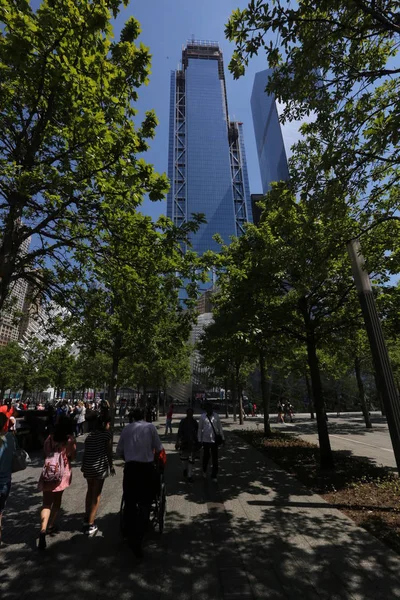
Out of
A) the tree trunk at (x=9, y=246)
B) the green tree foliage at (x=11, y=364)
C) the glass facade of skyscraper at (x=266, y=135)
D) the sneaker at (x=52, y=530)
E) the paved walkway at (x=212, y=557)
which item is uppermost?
the glass facade of skyscraper at (x=266, y=135)

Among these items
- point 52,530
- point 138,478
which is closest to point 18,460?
point 52,530

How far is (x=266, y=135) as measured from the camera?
144375 mm

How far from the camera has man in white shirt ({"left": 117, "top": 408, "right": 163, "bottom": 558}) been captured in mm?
4188

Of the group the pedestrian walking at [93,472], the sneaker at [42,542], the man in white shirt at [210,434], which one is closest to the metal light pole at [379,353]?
the man in white shirt at [210,434]

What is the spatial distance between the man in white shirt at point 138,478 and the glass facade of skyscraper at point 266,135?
119554mm

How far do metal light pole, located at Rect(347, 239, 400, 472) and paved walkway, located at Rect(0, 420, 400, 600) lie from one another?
1.81 m

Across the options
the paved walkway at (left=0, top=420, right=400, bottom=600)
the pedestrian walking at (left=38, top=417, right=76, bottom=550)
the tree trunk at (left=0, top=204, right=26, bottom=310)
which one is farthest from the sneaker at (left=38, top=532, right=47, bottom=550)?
the tree trunk at (left=0, top=204, right=26, bottom=310)

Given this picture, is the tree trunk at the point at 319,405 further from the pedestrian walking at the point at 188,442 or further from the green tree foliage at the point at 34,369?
the green tree foliage at the point at 34,369

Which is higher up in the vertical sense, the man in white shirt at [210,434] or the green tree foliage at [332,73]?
the green tree foliage at [332,73]

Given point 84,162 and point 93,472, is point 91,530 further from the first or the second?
point 84,162

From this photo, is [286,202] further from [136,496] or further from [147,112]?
[136,496]

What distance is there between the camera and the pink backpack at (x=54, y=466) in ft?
15.1

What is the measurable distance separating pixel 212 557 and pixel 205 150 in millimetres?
174652

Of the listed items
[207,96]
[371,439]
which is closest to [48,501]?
[371,439]
